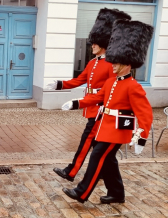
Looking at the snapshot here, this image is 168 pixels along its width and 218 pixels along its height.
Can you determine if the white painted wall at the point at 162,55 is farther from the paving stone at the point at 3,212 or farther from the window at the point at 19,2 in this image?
the paving stone at the point at 3,212

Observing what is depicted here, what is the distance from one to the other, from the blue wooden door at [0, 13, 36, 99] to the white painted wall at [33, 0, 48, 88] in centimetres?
17

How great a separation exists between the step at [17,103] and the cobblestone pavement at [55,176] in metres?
0.77

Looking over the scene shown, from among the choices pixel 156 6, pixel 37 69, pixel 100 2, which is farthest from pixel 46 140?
pixel 156 6

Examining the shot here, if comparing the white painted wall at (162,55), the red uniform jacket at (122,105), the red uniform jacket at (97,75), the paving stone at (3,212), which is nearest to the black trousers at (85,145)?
the red uniform jacket at (97,75)

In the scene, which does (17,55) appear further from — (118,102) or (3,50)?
(118,102)

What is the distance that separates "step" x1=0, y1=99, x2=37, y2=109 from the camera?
1181 centimetres

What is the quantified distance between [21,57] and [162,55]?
333cm

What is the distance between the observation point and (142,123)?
580cm

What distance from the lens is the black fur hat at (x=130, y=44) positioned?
5.98 m

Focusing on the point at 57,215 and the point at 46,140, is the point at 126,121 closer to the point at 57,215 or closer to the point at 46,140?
the point at 57,215

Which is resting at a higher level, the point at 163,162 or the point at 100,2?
the point at 100,2

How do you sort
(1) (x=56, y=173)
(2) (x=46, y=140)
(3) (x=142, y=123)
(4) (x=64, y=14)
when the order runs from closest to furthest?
(3) (x=142, y=123), (1) (x=56, y=173), (2) (x=46, y=140), (4) (x=64, y=14)

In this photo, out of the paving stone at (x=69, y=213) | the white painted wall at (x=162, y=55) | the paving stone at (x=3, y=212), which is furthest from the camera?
the white painted wall at (x=162, y=55)

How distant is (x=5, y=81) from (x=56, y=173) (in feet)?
18.5
